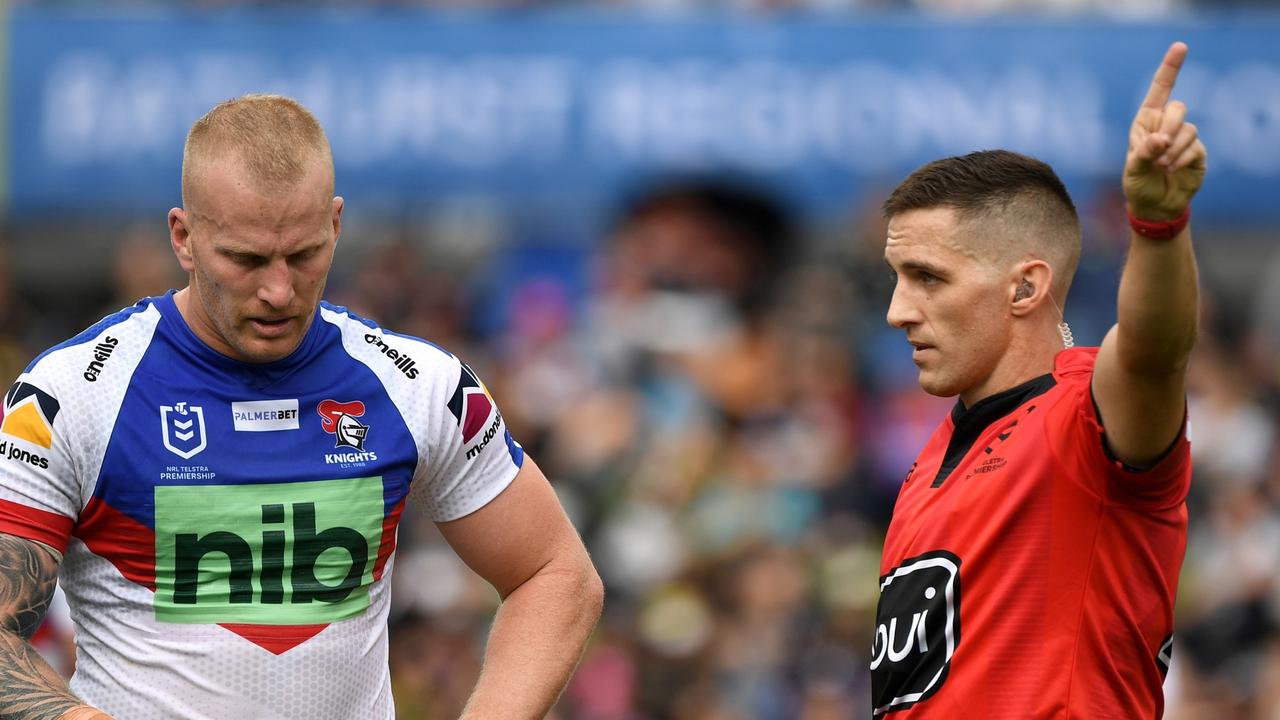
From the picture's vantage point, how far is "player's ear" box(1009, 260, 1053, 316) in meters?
3.66

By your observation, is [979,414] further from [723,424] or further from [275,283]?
[723,424]

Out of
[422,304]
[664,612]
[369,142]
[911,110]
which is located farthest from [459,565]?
[911,110]

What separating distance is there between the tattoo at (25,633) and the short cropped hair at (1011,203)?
201 centimetres

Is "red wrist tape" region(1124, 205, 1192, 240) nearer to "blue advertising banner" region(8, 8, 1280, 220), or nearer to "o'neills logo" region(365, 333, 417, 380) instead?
"o'neills logo" region(365, 333, 417, 380)

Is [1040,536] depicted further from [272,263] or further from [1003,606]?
[272,263]

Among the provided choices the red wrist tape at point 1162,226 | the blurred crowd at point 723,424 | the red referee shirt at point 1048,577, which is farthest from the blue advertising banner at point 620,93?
the red wrist tape at point 1162,226

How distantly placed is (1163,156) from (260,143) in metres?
1.80

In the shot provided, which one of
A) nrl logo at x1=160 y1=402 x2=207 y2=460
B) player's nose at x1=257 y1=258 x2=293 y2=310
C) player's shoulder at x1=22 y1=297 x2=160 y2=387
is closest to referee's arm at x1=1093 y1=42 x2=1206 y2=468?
player's nose at x1=257 y1=258 x2=293 y2=310

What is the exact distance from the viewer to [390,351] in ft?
12.7

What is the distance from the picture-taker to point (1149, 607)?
3.48m

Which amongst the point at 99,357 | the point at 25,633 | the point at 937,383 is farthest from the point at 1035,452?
the point at 25,633

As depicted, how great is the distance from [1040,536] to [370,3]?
9.27m

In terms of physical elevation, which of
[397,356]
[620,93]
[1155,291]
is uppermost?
[1155,291]

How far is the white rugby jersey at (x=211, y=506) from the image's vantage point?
3520mm
